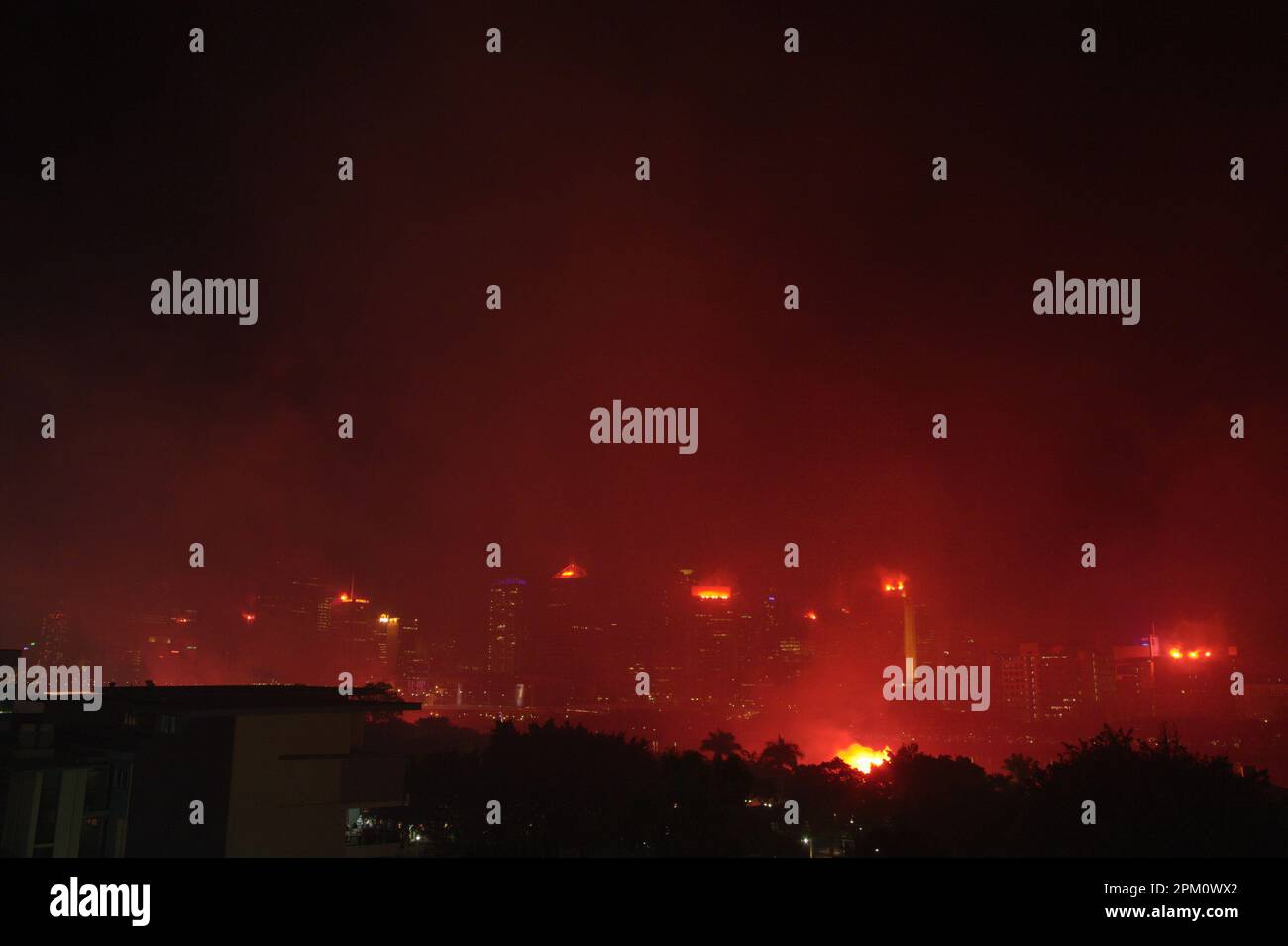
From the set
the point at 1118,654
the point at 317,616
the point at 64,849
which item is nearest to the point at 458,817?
the point at 64,849

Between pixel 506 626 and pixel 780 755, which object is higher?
pixel 506 626

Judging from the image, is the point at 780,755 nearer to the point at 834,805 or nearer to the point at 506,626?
the point at 834,805

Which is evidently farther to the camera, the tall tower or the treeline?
the tall tower

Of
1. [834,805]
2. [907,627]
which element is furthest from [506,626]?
[834,805]

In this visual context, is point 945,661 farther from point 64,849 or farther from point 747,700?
point 64,849

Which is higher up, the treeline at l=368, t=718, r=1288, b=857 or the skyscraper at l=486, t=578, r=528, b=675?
the skyscraper at l=486, t=578, r=528, b=675

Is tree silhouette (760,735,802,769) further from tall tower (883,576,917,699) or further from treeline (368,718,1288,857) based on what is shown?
tall tower (883,576,917,699)

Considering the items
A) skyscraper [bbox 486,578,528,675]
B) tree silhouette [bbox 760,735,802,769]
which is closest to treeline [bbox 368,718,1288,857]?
tree silhouette [bbox 760,735,802,769]

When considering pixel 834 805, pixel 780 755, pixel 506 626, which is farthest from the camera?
pixel 506 626
